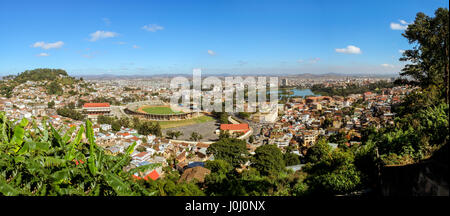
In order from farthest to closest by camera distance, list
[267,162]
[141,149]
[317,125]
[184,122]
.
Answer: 1. [184,122]
2. [317,125]
3. [141,149]
4. [267,162]

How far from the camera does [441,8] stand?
10.2 ft

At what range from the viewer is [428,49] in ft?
11.0

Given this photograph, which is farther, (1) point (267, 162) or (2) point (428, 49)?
(1) point (267, 162)

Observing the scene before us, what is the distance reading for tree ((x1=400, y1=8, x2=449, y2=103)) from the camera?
2793 millimetres

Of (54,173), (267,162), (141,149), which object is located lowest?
(141,149)

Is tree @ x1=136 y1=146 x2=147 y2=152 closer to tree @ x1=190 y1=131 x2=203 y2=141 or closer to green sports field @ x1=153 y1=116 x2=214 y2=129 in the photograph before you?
tree @ x1=190 y1=131 x2=203 y2=141

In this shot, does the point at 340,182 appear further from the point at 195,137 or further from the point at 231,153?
the point at 195,137

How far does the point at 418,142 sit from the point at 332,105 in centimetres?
2742

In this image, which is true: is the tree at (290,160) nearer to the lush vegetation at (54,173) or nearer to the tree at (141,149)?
the tree at (141,149)

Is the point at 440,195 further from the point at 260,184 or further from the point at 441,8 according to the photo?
the point at 260,184

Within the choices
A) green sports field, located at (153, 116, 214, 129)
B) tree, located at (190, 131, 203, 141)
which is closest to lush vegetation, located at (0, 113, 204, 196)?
tree, located at (190, 131, 203, 141)

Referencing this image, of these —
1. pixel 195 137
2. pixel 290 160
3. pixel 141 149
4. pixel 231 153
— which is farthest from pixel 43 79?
pixel 290 160
